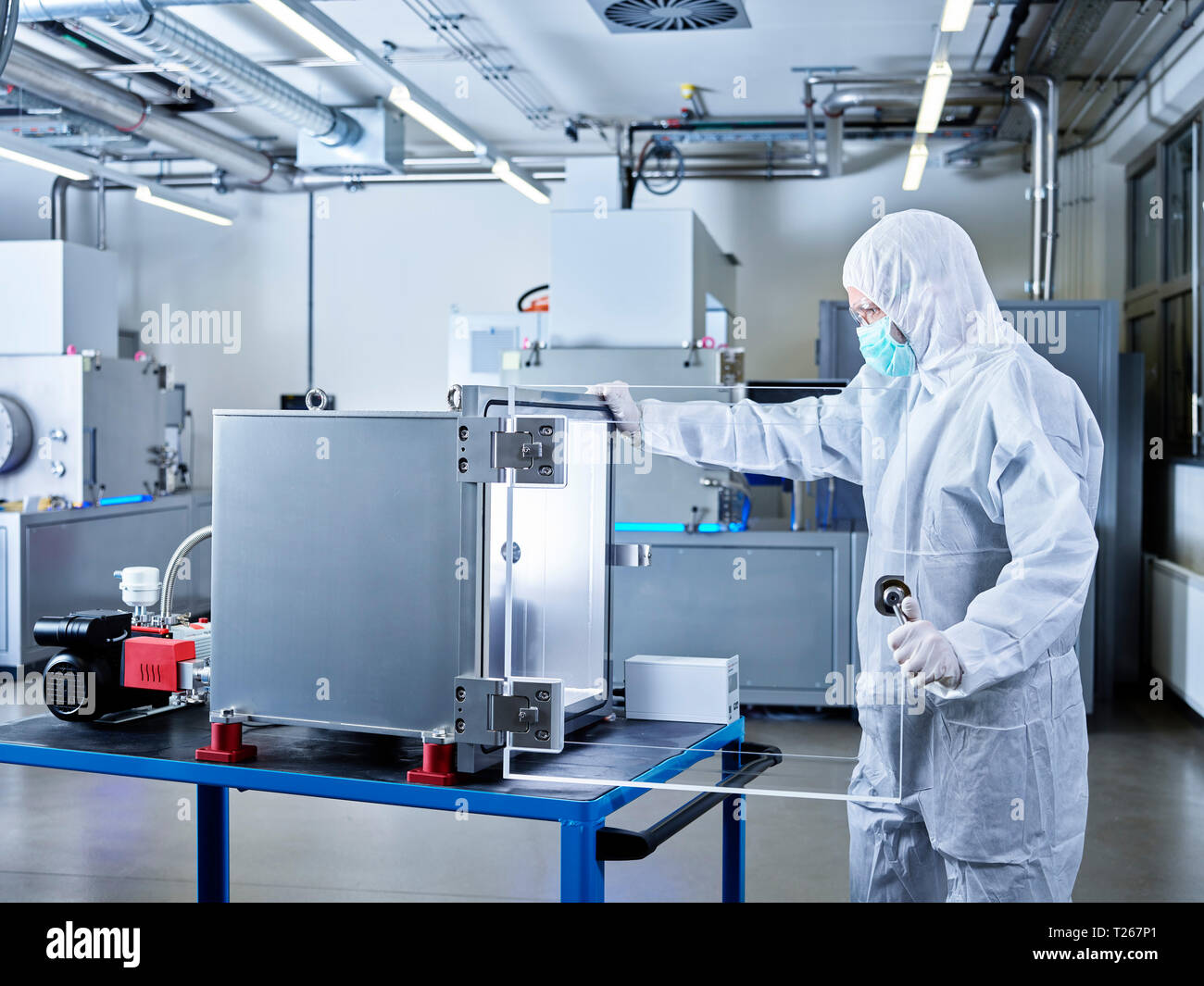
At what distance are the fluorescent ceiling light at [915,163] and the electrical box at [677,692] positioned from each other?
3825mm

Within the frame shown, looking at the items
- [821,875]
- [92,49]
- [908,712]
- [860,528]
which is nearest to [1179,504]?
[821,875]

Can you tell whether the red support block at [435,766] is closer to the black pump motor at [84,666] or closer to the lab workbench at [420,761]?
the lab workbench at [420,761]

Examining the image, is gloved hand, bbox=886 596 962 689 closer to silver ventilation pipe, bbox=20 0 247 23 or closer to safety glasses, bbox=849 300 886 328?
safety glasses, bbox=849 300 886 328

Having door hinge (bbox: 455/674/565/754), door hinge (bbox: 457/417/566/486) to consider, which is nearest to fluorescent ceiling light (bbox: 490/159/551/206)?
door hinge (bbox: 457/417/566/486)

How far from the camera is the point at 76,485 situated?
476cm

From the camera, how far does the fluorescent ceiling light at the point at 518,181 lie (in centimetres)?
530

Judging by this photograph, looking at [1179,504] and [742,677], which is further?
[1179,504]

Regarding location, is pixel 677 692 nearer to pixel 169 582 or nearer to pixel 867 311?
pixel 867 311

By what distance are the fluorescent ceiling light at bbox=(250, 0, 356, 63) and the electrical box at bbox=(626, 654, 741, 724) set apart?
243 centimetres

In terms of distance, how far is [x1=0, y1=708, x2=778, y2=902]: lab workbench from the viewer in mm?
1189

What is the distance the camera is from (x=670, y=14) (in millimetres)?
4203

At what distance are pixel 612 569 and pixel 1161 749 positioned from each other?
3.02 m

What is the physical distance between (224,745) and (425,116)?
365cm

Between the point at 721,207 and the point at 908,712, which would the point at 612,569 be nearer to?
the point at 908,712
